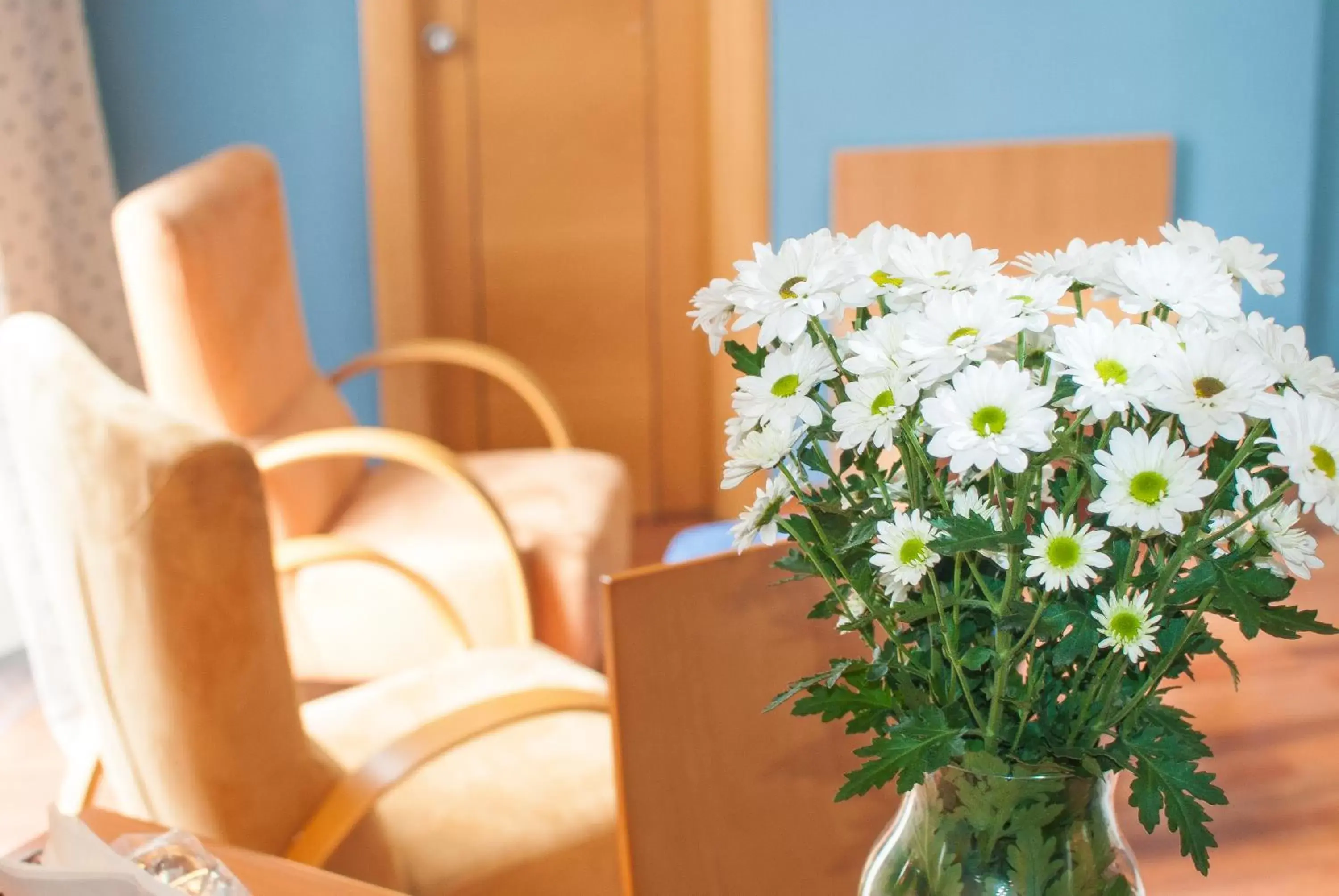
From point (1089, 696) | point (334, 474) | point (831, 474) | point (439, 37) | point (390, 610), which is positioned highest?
point (439, 37)

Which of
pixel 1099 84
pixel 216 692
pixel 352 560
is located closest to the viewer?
pixel 216 692

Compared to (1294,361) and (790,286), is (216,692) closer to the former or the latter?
(790,286)

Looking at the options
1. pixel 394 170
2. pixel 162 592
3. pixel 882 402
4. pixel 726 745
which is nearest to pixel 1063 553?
pixel 882 402

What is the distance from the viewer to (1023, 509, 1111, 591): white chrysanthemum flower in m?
0.62

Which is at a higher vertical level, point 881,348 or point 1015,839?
point 881,348

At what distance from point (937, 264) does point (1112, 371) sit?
0.12m

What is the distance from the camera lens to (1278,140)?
2.98 m

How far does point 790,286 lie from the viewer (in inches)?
27.0

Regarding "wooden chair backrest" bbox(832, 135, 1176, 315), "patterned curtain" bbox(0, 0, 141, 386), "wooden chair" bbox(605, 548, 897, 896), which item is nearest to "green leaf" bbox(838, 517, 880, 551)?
"wooden chair" bbox(605, 548, 897, 896)

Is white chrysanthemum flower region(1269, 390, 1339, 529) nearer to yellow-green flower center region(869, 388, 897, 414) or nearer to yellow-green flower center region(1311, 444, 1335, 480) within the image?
yellow-green flower center region(1311, 444, 1335, 480)

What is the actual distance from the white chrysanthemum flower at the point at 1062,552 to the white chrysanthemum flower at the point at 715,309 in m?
0.18

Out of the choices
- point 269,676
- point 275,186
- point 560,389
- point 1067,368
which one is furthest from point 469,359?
point 1067,368

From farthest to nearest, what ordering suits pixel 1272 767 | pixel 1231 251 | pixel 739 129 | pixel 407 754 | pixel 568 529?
pixel 739 129 < pixel 568 529 < pixel 407 754 < pixel 1272 767 < pixel 1231 251

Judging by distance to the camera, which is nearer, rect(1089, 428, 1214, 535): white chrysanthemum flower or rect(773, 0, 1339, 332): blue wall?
rect(1089, 428, 1214, 535): white chrysanthemum flower
